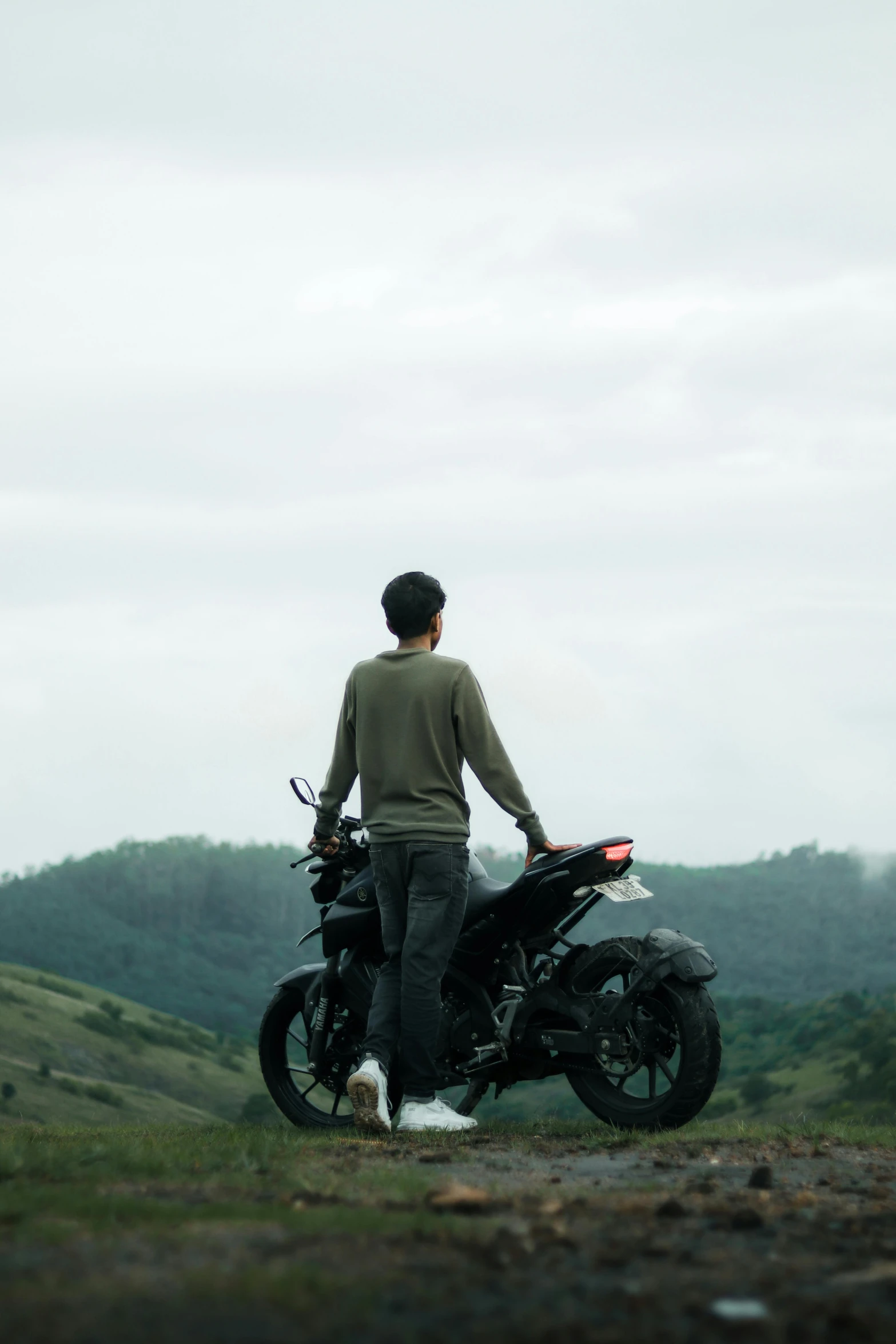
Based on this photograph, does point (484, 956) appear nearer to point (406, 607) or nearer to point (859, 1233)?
point (406, 607)

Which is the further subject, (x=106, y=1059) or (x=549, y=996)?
(x=106, y=1059)

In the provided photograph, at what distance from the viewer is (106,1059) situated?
316 feet

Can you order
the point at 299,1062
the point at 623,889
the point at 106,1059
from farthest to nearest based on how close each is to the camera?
the point at 106,1059
the point at 299,1062
the point at 623,889

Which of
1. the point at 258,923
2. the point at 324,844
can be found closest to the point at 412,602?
the point at 324,844

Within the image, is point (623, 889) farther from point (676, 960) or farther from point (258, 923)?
point (258, 923)

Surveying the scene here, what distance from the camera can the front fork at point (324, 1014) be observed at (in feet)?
23.7

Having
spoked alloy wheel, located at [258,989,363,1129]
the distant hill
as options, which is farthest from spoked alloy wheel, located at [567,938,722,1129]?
the distant hill

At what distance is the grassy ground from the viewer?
2508 millimetres

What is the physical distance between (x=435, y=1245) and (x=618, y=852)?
343 centimetres

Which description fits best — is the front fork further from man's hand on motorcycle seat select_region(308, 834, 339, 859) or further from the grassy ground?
the grassy ground

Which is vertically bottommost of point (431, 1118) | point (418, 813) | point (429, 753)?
point (431, 1118)

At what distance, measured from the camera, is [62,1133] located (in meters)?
7.43

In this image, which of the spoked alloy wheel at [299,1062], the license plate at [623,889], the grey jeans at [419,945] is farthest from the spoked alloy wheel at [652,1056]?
the spoked alloy wheel at [299,1062]

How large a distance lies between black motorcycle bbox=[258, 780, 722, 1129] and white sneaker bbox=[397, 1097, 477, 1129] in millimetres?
119
